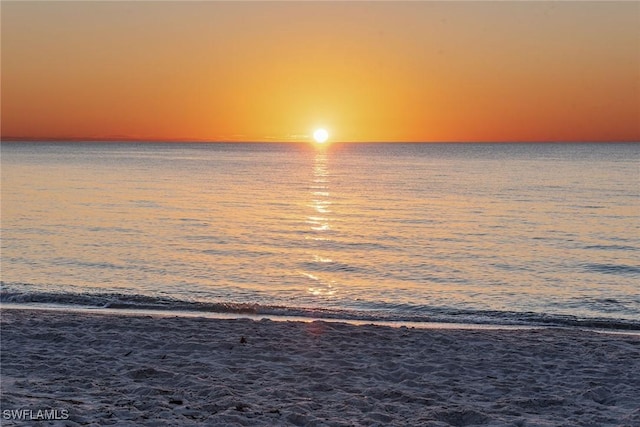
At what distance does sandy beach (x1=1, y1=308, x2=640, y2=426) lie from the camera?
8.11 metres

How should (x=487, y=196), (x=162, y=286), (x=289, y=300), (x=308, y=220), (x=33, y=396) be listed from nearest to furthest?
(x=33, y=396)
(x=289, y=300)
(x=162, y=286)
(x=308, y=220)
(x=487, y=196)

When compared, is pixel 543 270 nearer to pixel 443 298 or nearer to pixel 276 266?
pixel 443 298

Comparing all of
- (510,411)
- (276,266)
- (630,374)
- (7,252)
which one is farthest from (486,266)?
(7,252)

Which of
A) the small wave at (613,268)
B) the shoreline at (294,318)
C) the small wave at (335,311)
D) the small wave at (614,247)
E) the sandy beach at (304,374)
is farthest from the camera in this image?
the small wave at (614,247)

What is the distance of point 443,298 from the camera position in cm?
1683

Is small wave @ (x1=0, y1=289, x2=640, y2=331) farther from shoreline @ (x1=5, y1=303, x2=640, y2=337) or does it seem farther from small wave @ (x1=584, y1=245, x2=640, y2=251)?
small wave @ (x1=584, y1=245, x2=640, y2=251)

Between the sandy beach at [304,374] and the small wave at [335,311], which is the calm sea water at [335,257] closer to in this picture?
the small wave at [335,311]

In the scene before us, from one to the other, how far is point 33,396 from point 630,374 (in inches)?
307

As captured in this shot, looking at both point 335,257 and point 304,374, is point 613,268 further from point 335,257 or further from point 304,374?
point 304,374

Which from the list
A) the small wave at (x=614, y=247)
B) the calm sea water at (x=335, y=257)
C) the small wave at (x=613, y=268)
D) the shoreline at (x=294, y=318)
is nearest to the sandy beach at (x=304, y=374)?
the shoreline at (x=294, y=318)

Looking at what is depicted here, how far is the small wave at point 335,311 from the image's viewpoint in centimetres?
1462

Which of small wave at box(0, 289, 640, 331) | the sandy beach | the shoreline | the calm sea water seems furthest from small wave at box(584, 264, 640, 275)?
the sandy beach

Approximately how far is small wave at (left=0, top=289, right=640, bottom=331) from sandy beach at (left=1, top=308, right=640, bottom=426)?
67.8 inches

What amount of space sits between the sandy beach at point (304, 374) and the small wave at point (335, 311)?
5.65 feet
